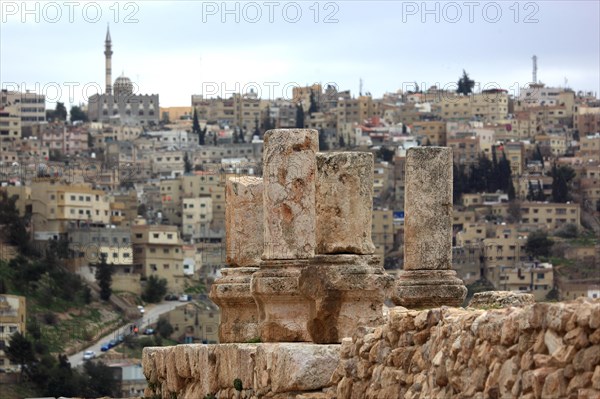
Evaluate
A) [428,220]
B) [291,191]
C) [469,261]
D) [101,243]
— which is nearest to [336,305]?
[291,191]

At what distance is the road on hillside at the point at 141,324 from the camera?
3661 inches

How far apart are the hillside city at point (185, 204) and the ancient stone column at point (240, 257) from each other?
120 ft

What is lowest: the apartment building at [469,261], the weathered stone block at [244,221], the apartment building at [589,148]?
the apartment building at [469,261]

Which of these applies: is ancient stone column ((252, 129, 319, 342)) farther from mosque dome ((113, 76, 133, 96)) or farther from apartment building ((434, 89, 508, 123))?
apartment building ((434, 89, 508, 123))

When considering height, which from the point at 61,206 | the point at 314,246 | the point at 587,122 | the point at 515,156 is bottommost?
the point at 61,206

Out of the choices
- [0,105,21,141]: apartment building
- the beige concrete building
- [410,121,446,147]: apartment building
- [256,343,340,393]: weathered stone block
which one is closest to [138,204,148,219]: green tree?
[0,105,21,141]: apartment building

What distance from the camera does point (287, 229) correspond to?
19938mm

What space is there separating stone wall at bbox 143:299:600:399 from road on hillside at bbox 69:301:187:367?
69.7m

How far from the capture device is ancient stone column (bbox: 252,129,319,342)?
19828mm

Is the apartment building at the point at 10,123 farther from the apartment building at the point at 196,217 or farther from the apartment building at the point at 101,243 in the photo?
the apartment building at the point at 101,243

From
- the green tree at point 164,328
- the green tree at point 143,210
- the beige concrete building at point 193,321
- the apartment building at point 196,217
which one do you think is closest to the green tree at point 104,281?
the beige concrete building at point 193,321

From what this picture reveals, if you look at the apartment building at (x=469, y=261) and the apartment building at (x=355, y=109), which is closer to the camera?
the apartment building at (x=469, y=261)

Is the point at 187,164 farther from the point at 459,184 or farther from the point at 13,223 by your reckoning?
the point at 13,223

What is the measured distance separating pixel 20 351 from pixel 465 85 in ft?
306
